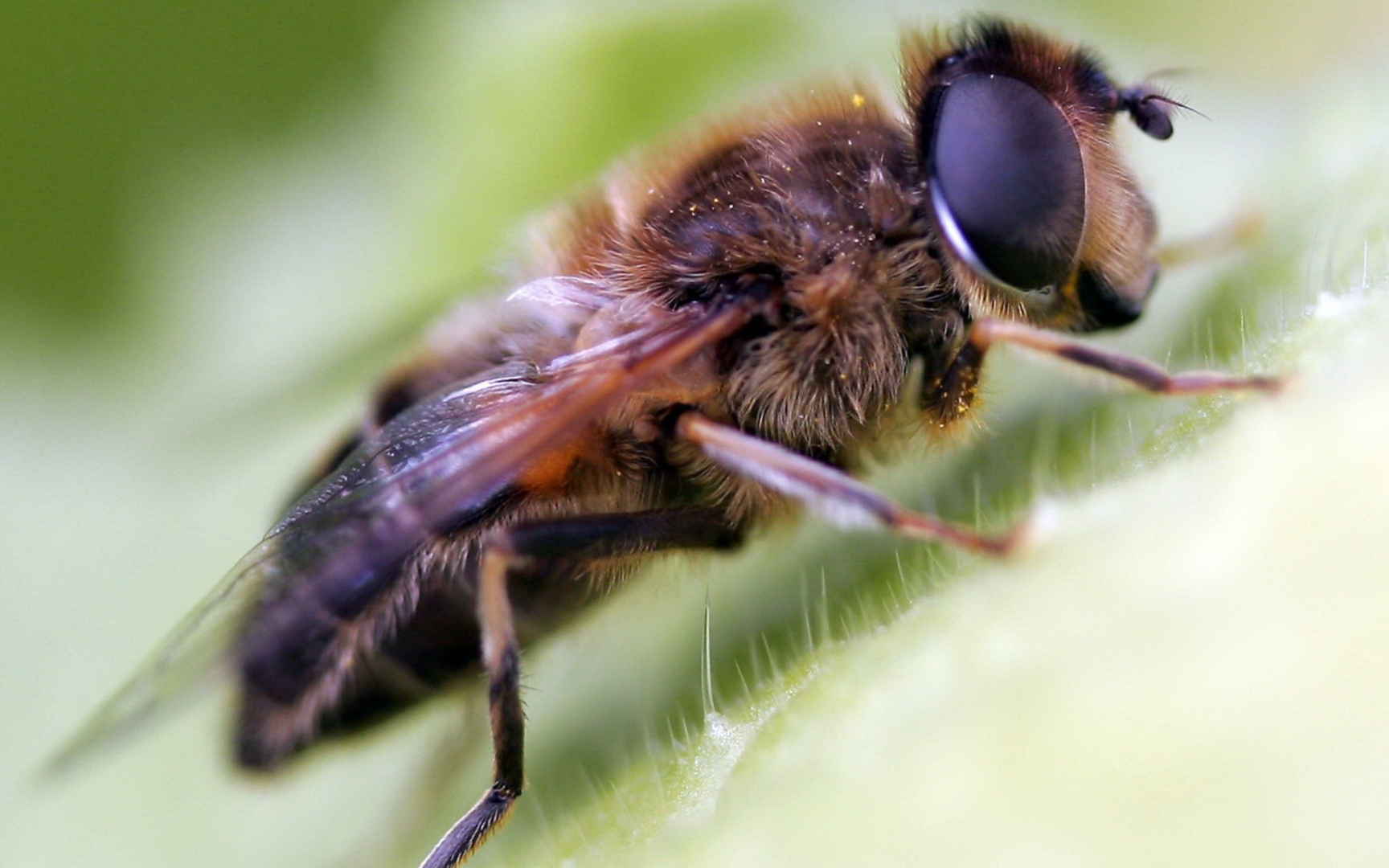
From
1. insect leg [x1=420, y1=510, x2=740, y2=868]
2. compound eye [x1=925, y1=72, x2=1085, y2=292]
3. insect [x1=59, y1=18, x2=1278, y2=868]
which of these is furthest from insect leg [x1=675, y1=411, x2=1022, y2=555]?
compound eye [x1=925, y1=72, x2=1085, y2=292]

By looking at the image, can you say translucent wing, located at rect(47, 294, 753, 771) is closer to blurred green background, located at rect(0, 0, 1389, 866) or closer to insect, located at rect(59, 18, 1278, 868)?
insect, located at rect(59, 18, 1278, 868)

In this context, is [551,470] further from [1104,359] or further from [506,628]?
[1104,359]

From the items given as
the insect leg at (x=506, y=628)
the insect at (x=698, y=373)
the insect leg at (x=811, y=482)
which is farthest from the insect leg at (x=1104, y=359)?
the insect leg at (x=506, y=628)

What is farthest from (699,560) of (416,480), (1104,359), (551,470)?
(1104,359)

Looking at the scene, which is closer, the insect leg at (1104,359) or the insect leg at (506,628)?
the insect leg at (1104,359)

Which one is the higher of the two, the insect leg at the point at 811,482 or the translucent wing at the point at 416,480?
the translucent wing at the point at 416,480

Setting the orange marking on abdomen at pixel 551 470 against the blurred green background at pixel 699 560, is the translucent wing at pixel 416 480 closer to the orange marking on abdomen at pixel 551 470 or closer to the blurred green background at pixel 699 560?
the orange marking on abdomen at pixel 551 470

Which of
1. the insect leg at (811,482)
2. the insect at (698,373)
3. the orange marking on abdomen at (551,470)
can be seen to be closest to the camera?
the insect leg at (811,482)

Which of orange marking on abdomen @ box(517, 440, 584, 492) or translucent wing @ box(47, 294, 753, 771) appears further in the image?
orange marking on abdomen @ box(517, 440, 584, 492)

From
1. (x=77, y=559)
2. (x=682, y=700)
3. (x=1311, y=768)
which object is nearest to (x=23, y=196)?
(x=77, y=559)
